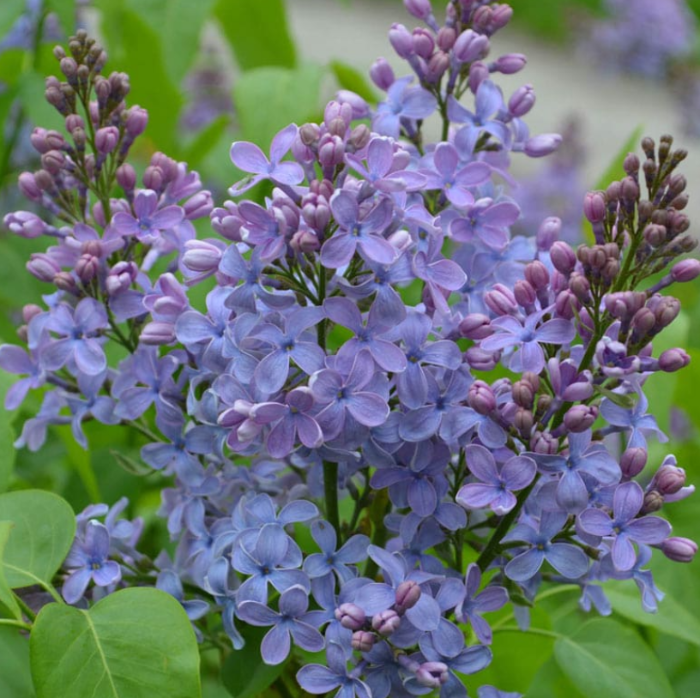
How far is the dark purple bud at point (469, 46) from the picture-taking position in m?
0.71

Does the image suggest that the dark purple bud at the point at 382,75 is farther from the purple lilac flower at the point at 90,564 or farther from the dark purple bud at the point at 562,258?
the purple lilac flower at the point at 90,564

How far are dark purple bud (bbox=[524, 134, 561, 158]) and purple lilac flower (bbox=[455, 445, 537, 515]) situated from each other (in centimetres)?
24

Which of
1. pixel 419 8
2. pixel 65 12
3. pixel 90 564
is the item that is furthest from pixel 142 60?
pixel 90 564

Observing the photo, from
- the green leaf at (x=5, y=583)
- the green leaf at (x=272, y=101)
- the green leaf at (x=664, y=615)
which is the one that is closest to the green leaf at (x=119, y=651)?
the green leaf at (x=5, y=583)

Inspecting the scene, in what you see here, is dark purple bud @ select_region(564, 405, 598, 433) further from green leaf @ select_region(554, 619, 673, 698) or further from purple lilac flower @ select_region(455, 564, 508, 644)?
green leaf @ select_region(554, 619, 673, 698)

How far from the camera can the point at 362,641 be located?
55 cm

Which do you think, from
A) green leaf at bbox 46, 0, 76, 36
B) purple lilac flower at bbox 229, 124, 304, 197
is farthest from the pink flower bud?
green leaf at bbox 46, 0, 76, 36

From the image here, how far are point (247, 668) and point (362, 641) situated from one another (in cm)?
12

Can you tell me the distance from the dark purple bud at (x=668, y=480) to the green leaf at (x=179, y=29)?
2.35ft

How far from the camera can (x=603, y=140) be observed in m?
5.37

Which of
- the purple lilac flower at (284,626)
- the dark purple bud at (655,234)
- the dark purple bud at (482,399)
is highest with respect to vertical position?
the dark purple bud at (655,234)

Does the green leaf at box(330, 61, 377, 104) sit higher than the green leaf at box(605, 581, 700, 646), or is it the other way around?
the green leaf at box(330, 61, 377, 104)

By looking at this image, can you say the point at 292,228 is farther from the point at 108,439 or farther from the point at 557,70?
the point at 557,70

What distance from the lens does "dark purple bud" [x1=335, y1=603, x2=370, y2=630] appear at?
1.84 feet
